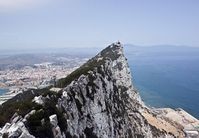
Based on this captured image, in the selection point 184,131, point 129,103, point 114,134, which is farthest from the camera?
point 184,131

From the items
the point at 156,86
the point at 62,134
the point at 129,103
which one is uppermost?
the point at 62,134

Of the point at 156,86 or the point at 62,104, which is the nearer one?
the point at 62,104

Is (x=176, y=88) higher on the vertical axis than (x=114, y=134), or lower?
lower

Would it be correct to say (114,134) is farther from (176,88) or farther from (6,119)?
(176,88)

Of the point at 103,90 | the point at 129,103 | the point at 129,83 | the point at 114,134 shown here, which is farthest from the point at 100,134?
the point at 129,83

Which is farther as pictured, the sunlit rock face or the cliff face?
the sunlit rock face

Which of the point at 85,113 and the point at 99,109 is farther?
the point at 99,109

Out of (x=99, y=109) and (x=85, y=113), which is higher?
(x=85, y=113)

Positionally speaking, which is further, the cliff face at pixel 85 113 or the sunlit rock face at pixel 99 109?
the sunlit rock face at pixel 99 109
